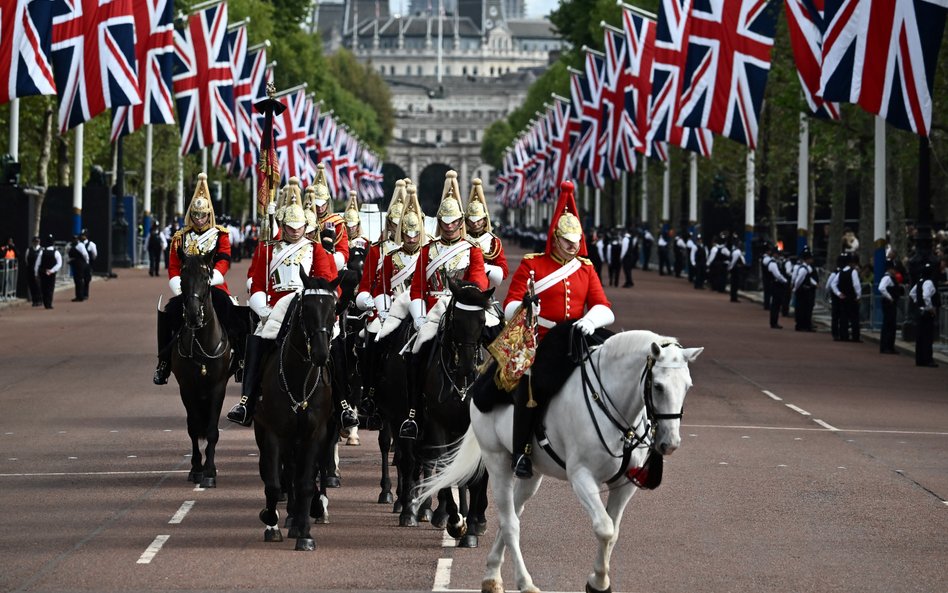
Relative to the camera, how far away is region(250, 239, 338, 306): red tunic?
15000 millimetres

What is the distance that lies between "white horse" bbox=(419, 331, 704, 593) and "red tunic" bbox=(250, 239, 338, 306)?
4.03 meters

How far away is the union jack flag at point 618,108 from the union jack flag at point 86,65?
21.0 meters

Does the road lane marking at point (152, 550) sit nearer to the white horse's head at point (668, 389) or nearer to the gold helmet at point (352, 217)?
the white horse's head at point (668, 389)

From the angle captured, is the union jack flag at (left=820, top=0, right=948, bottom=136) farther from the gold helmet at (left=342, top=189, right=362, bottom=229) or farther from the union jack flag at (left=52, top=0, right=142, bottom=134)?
the union jack flag at (left=52, top=0, right=142, bottom=134)

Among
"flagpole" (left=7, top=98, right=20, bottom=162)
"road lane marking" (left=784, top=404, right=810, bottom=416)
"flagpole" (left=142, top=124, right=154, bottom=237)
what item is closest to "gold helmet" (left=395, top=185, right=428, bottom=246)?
"road lane marking" (left=784, top=404, right=810, bottom=416)

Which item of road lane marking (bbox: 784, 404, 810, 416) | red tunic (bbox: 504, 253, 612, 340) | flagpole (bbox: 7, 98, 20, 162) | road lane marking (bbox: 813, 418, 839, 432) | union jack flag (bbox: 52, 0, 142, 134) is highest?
union jack flag (bbox: 52, 0, 142, 134)

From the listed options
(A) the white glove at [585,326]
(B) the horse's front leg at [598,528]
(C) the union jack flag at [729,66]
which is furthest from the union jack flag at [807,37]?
(B) the horse's front leg at [598,528]

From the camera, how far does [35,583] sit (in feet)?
36.2

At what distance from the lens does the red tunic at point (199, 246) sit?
16.4 m

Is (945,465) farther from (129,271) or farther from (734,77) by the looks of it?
(129,271)

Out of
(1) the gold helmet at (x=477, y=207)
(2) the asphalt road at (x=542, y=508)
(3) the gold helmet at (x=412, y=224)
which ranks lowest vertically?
(2) the asphalt road at (x=542, y=508)

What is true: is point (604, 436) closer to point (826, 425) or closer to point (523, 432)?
point (523, 432)

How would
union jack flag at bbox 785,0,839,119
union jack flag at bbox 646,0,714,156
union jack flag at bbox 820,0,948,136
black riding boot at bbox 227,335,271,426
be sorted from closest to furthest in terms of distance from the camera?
black riding boot at bbox 227,335,271,426 < union jack flag at bbox 820,0,948,136 < union jack flag at bbox 785,0,839,119 < union jack flag at bbox 646,0,714,156

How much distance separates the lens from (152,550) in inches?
482
